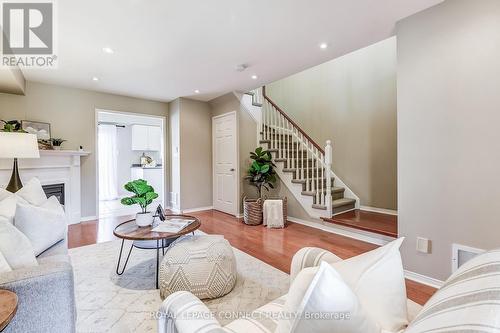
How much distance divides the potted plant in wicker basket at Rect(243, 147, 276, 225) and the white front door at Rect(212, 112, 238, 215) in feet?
1.30

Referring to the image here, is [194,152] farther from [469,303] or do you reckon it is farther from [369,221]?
[469,303]

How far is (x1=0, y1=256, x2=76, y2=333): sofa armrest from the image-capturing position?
39.4 inches

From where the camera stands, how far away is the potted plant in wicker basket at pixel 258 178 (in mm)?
3998

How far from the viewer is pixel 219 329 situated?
0.76m

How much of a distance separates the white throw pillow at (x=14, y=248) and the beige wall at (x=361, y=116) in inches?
170

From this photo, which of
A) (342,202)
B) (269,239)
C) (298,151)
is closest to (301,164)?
(298,151)

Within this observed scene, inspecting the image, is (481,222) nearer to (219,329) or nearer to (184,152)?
(219,329)

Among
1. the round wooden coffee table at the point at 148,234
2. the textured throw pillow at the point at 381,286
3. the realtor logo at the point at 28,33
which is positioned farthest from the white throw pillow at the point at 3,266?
the realtor logo at the point at 28,33

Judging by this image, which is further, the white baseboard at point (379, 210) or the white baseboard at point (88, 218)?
the white baseboard at point (88, 218)

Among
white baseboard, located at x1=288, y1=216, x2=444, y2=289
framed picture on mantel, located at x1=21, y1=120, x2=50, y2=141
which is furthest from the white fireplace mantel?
white baseboard, located at x1=288, y1=216, x2=444, y2=289

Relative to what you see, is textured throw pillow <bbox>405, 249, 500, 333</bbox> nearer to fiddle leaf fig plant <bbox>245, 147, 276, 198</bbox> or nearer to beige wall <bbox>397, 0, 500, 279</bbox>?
beige wall <bbox>397, 0, 500, 279</bbox>

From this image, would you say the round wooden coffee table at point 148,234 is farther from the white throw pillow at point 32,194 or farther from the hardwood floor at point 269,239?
the hardwood floor at point 269,239

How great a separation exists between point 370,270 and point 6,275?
1.51 meters

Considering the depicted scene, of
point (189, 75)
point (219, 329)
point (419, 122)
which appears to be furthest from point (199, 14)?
point (219, 329)
